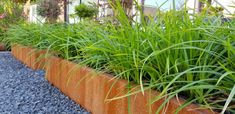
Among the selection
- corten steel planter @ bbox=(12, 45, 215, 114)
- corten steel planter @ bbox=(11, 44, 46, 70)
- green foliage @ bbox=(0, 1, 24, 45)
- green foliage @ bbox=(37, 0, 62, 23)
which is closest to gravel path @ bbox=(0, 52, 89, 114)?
corten steel planter @ bbox=(12, 45, 215, 114)

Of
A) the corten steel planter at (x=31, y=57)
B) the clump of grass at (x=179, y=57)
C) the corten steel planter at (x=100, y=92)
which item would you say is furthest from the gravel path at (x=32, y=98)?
the clump of grass at (x=179, y=57)

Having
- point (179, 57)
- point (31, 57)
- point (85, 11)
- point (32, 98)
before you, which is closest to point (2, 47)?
point (85, 11)

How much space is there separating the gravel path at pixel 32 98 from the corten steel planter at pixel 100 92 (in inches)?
2.5

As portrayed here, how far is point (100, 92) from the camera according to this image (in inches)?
62.0

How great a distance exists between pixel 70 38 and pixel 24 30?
177 centimetres

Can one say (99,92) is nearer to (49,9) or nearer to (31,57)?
(31,57)

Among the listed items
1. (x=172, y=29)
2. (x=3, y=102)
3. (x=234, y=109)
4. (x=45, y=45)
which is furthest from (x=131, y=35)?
(x=45, y=45)

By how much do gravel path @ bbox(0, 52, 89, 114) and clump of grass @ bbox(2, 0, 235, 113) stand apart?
0.41 m

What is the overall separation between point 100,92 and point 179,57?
1.97ft

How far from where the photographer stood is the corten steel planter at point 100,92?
1.06m

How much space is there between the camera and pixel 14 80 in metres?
2.72

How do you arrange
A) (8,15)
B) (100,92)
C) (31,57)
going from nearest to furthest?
(100,92) < (31,57) < (8,15)

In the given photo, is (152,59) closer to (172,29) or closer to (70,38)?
(172,29)

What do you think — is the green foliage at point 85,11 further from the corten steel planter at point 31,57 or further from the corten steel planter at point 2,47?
the corten steel planter at point 31,57
